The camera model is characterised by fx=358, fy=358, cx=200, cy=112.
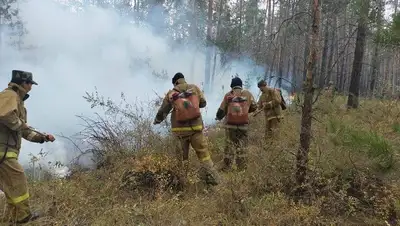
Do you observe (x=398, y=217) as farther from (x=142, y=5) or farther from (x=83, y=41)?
(x=142, y=5)

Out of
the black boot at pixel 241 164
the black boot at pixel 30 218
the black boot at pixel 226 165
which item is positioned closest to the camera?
the black boot at pixel 30 218

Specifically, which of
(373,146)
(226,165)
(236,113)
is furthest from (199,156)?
(373,146)

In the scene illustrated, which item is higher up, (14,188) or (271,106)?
(271,106)

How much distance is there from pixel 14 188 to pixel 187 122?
8.01 feet

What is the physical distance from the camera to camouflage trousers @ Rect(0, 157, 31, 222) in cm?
372

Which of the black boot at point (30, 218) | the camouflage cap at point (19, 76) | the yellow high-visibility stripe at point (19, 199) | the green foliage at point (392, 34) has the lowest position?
the black boot at point (30, 218)

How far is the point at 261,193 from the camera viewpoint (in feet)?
14.1

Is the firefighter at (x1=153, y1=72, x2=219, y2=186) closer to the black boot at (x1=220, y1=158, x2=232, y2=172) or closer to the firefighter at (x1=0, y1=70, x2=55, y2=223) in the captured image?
the black boot at (x1=220, y1=158, x2=232, y2=172)

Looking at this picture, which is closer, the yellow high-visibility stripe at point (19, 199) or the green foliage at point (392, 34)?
the yellow high-visibility stripe at point (19, 199)

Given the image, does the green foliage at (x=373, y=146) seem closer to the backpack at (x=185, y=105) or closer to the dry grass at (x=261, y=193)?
the dry grass at (x=261, y=193)

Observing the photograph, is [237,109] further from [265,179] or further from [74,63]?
[74,63]

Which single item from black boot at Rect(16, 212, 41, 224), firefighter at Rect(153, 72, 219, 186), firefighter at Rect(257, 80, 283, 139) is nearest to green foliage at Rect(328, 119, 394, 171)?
firefighter at Rect(153, 72, 219, 186)

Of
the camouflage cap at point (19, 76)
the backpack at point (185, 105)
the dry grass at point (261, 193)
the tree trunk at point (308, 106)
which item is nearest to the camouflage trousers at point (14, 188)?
the dry grass at point (261, 193)

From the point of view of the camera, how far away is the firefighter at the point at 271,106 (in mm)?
7312
